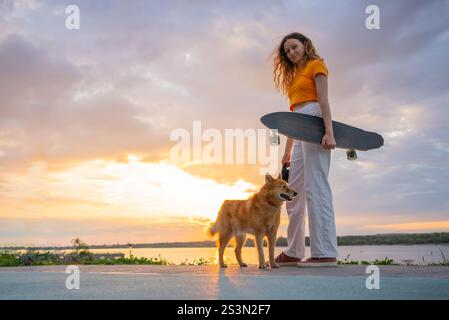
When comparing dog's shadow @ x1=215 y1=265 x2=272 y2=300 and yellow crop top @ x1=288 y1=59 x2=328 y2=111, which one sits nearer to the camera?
dog's shadow @ x1=215 y1=265 x2=272 y2=300

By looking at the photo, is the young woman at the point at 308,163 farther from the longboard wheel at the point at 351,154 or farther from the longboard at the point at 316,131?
the longboard wheel at the point at 351,154

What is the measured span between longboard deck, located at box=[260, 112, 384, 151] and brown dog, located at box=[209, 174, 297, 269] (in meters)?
0.60

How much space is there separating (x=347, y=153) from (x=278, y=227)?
1.29 meters

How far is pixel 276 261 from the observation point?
5777mm

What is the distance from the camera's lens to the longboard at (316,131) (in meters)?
5.42

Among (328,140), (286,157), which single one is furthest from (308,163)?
(286,157)

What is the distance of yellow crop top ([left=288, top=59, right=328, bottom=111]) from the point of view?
548 centimetres

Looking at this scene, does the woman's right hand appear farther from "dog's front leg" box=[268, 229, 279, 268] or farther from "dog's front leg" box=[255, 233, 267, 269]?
"dog's front leg" box=[255, 233, 267, 269]

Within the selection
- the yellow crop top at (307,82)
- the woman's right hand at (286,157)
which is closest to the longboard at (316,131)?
the yellow crop top at (307,82)

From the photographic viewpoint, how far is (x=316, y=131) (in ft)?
17.8

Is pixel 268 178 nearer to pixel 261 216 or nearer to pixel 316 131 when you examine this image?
pixel 261 216

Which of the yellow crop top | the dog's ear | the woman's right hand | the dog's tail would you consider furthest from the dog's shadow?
the yellow crop top

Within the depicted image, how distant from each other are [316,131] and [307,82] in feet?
1.95
